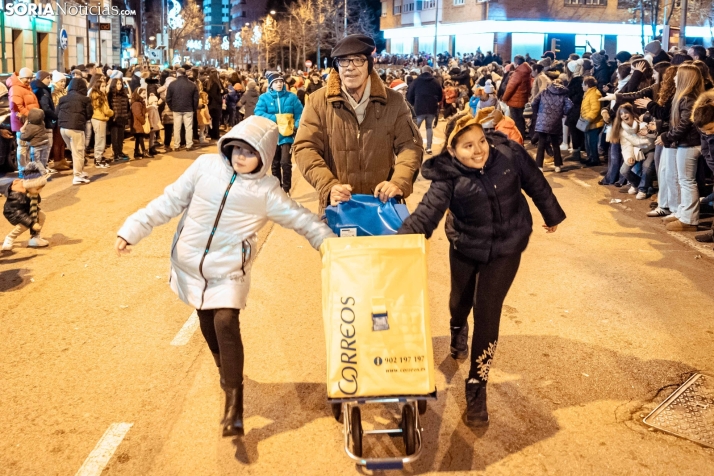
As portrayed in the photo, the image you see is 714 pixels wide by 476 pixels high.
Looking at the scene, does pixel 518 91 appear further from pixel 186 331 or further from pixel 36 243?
pixel 186 331

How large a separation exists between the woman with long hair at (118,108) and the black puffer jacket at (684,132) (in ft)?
36.7

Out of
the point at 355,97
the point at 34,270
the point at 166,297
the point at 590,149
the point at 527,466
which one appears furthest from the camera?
the point at 590,149

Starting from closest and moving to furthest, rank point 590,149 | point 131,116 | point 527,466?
point 527,466
point 590,149
point 131,116

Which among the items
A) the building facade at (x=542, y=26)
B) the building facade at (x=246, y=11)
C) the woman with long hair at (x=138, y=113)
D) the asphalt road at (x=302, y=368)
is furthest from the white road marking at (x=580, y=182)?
the building facade at (x=246, y=11)

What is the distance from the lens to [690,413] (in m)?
4.99

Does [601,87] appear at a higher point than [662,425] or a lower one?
higher

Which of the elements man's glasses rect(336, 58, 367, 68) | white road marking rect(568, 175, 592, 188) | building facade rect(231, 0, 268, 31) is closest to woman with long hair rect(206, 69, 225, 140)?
white road marking rect(568, 175, 592, 188)

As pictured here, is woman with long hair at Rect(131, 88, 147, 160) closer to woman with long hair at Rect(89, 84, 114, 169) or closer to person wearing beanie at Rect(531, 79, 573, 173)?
woman with long hair at Rect(89, 84, 114, 169)

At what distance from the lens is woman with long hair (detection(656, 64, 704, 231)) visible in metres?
9.83

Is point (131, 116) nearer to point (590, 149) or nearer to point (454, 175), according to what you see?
point (590, 149)

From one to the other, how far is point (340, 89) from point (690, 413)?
295 centimetres

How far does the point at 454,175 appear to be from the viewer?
15.1 feet

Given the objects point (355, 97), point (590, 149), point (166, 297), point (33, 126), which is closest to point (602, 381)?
point (355, 97)

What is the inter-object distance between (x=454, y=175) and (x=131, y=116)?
1477cm
